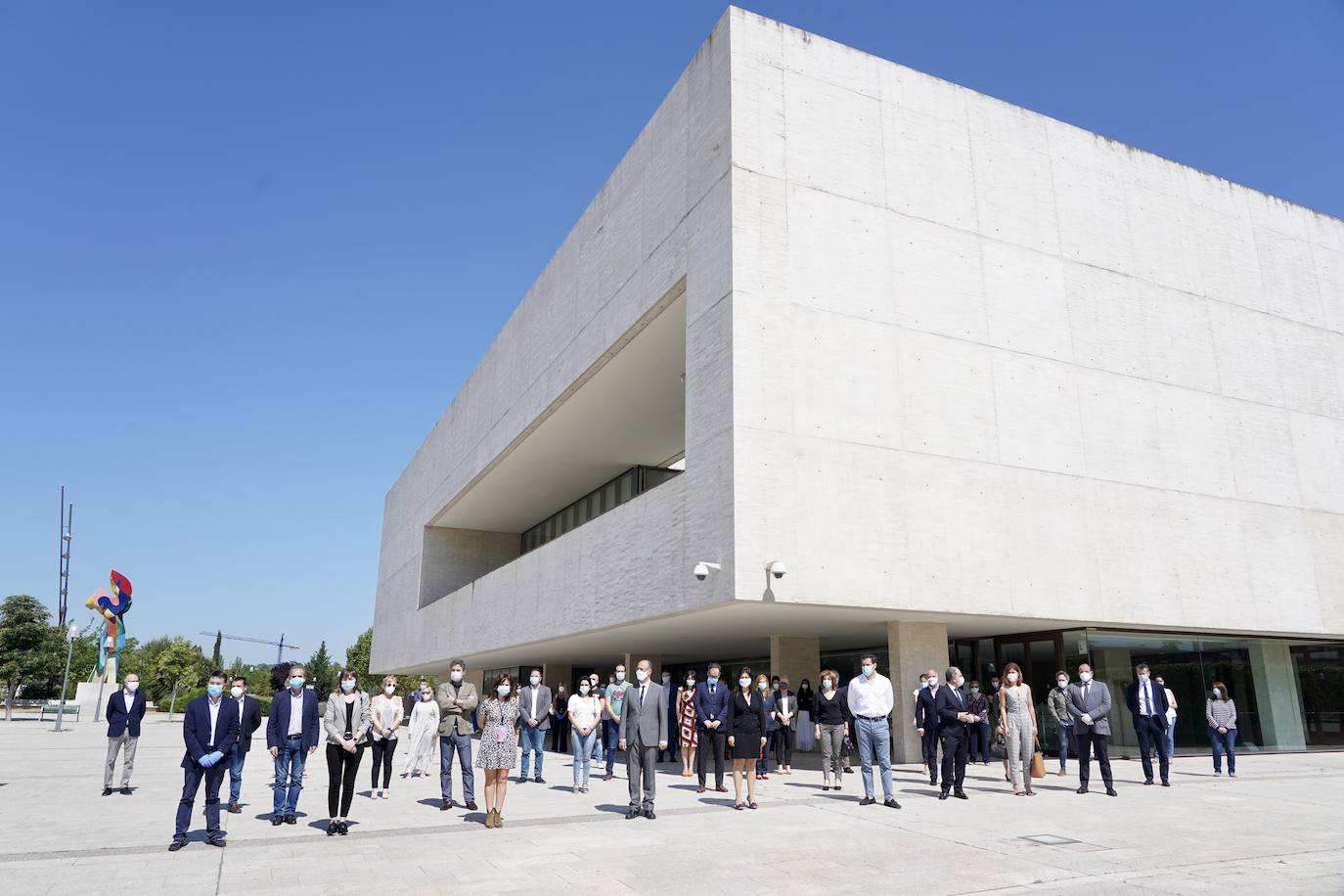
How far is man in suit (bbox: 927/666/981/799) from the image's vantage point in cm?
1129

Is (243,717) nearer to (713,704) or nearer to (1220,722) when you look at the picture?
(713,704)

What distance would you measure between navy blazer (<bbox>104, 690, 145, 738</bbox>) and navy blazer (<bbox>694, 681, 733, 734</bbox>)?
26.8ft

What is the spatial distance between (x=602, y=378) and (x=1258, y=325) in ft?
48.8

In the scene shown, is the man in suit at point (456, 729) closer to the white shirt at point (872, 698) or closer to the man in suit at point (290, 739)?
the man in suit at point (290, 739)

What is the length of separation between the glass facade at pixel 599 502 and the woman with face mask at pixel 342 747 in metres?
14.8

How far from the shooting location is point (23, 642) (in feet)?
182

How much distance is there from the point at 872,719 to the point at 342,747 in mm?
6013

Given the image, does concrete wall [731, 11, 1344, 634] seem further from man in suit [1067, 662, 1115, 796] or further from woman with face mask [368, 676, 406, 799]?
woman with face mask [368, 676, 406, 799]

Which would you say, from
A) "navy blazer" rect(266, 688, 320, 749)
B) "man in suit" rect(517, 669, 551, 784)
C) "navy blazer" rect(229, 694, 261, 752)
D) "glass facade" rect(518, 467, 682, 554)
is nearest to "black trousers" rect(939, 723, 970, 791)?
"man in suit" rect(517, 669, 551, 784)

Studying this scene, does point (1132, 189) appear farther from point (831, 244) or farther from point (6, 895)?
point (6, 895)

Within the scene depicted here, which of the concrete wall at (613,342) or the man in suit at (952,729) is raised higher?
the concrete wall at (613,342)

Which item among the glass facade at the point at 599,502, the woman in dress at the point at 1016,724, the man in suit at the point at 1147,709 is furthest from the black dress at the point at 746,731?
the glass facade at the point at 599,502

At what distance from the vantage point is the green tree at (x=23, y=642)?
179 ft

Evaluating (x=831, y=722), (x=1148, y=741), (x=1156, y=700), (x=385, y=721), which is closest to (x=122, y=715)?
(x=385, y=721)
